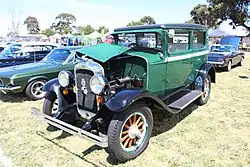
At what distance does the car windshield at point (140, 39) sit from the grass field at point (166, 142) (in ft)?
4.93

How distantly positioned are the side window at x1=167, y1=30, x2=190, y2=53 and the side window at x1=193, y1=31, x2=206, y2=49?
1.23 ft

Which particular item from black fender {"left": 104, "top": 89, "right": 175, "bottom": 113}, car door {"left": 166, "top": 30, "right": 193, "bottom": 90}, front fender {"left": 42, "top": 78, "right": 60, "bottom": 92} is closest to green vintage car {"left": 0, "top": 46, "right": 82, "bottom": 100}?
front fender {"left": 42, "top": 78, "right": 60, "bottom": 92}

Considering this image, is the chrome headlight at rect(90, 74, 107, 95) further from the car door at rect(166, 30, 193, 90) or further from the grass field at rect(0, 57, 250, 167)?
the car door at rect(166, 30, 193, 90)

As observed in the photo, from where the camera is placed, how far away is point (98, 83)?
3.21 meters

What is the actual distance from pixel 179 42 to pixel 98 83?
7.10 feet

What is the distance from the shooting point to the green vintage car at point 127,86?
3.16 m

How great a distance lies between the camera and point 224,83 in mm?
8352

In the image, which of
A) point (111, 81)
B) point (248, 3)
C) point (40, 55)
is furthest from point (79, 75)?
point (248, 3)

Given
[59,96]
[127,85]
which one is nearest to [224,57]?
[127,85]

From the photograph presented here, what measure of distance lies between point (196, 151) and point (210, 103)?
2638 mm

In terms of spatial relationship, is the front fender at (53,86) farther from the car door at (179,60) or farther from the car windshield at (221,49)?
the car windshield at (221,49)

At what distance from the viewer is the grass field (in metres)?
3.27

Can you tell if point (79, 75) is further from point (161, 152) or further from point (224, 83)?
point (224, 83)

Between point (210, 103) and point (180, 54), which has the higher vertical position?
point (180, 54)
